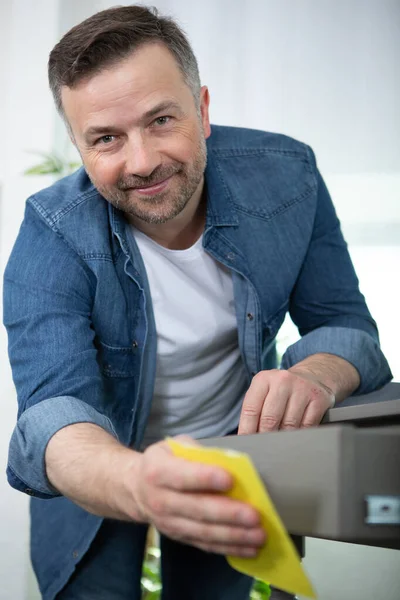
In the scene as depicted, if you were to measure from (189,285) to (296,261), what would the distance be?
20 cm

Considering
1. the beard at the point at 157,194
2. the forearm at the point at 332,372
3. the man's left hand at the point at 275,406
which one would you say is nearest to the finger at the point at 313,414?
the man's left hand at the point at 275,406

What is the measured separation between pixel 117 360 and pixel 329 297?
1.35 feet

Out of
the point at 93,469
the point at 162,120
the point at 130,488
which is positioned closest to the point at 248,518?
the point at 130,488

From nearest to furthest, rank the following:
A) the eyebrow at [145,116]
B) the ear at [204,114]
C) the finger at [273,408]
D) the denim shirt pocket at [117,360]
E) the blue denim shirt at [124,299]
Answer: the finger at [273,408] → the blue denim shirt at [124,299] → the eyebrow at [145,116] → the denim shirt pocket at [117,360] → the ear at [204,114]

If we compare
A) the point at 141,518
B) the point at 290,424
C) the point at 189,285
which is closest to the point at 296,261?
the point at 189,285

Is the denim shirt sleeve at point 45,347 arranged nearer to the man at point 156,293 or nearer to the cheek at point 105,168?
the man at point 156,293

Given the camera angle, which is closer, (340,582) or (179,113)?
(179,113)

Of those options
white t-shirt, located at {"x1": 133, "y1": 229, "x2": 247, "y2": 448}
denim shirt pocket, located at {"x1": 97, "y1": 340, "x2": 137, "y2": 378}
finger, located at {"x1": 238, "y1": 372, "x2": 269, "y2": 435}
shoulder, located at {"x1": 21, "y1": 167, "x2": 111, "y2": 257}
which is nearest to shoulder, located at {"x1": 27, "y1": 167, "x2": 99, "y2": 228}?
shoulder, located at {"x1": 21, "y1": 167, "x2": 111, "y2": 257}

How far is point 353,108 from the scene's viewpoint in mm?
2871

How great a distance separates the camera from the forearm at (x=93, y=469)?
713 mm

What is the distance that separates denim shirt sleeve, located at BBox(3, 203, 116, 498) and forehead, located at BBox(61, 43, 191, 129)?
0.19 metres

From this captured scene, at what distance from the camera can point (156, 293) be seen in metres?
1.33

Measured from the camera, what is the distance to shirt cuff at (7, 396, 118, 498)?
0.94 meters

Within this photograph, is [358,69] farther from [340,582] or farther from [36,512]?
[36,512]
